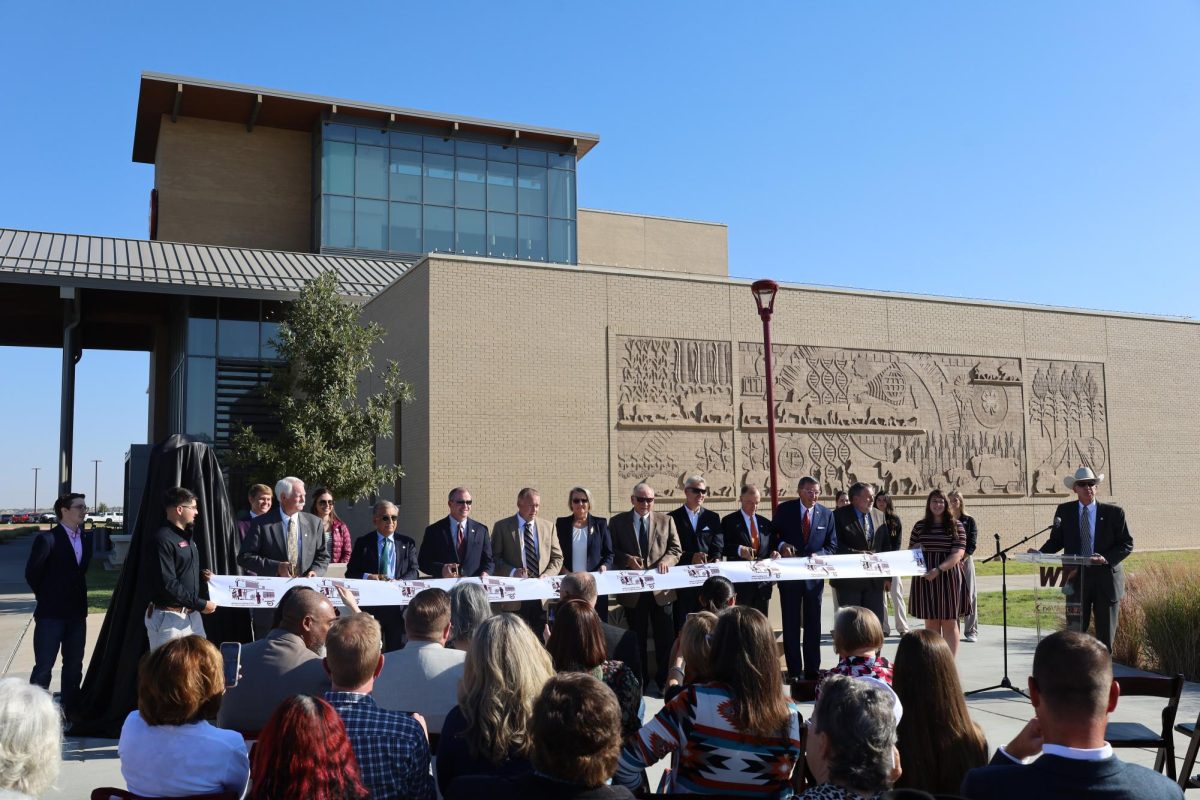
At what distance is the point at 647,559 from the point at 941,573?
2909mm

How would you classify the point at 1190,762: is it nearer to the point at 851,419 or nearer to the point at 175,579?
the point at 175,579

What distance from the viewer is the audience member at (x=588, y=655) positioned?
174 inches

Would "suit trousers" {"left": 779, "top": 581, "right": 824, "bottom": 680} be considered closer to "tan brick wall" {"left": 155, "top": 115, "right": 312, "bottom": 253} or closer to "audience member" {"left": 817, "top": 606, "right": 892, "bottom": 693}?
"audience member" {"left": 817, "top": 606, "right": 892, "bottom": 693}

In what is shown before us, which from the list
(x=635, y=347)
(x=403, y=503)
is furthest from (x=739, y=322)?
(x=403, y=503)

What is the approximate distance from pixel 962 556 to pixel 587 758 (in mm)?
7589

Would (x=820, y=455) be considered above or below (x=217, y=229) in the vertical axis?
below

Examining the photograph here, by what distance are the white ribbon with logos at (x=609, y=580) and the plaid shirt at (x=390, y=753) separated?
13.3ft

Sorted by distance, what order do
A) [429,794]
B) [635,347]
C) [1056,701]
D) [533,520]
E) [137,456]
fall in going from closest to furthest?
[1056,701] → [429,794] → [533,520] → [635,347] → [137,456]

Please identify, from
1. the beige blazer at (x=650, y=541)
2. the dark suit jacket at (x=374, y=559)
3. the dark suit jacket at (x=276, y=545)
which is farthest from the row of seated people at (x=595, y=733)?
the beige blazer at (x=650, y=541)

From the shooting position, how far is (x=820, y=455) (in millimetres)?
22516

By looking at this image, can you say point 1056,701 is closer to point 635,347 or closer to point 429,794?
point 429,794

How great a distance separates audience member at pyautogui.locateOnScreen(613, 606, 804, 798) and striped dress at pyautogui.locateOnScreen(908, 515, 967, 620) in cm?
597

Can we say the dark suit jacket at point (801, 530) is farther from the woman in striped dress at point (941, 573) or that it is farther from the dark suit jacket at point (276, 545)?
the dark suit jacket at point (276, 545)

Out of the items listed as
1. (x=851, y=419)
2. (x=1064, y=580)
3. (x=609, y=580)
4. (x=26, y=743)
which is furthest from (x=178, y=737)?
(x=851, y=419)
